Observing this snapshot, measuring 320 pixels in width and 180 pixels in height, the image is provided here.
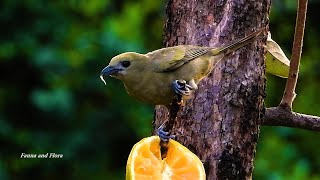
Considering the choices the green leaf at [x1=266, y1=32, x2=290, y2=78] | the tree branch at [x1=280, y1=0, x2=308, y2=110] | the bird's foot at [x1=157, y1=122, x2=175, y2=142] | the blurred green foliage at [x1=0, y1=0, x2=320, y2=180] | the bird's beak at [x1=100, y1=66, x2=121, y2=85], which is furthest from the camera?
the blurred green foliage at [x1=0, y1=0, x2=320, y2=180]

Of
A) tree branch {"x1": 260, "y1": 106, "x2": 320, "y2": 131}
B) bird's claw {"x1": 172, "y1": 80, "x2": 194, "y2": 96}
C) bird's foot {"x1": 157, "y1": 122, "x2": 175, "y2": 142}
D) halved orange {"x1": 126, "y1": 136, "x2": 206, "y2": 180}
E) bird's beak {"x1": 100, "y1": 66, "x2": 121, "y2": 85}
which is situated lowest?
halved orange {"x1": 126, "y1": 136, "x2": 206, "y2": 180}

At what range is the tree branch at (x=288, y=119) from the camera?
3377 mm

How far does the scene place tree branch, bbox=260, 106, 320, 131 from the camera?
338cm

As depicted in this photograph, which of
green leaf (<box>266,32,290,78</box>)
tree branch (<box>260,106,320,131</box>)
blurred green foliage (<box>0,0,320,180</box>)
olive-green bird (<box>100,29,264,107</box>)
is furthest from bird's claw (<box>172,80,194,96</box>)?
blurred green foliage (<box>0,0,320,180</box>)

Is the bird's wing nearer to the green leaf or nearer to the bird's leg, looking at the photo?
the bird's leg

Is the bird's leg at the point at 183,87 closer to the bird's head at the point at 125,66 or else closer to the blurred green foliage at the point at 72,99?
the bird's head at the point at 125,66

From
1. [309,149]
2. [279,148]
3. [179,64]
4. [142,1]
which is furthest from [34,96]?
[179,64]

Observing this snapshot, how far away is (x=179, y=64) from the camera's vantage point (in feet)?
10.7

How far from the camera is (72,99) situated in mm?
5844

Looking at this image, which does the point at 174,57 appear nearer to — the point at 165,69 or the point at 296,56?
the point at 165,69

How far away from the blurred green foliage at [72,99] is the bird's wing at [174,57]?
2329 mm

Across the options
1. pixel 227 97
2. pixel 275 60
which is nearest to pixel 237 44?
pixel 227 97

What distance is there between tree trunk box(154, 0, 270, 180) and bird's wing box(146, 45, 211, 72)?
0.07 m

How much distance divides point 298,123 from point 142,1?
10.4ft
